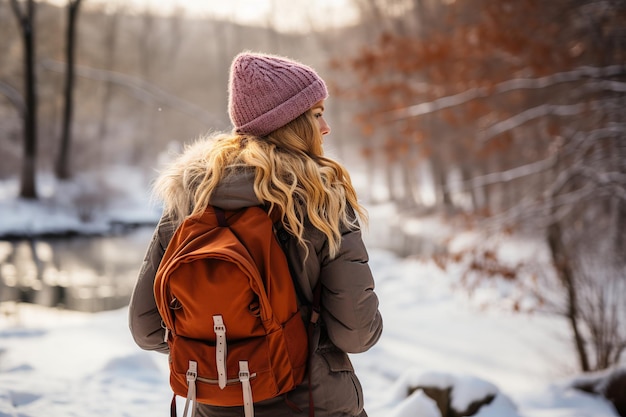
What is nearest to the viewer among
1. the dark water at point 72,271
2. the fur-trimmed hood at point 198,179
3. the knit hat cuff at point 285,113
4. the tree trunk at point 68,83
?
the fur-trimmed hood at point 198,179

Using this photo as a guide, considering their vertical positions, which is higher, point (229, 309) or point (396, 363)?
point (229, 309)

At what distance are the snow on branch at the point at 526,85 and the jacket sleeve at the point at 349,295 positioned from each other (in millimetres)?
4258

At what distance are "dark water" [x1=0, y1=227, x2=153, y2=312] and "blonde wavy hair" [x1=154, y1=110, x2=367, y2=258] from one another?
7330mm

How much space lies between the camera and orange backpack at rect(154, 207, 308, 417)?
1.36m

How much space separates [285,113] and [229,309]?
23.4 inches

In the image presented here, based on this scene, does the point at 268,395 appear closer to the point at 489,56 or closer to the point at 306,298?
the point at 306,298

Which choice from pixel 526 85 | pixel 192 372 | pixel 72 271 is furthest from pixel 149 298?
pixel 72 271

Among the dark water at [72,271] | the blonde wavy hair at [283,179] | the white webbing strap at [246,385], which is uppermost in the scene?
the blonde wavy hair at [283,179]

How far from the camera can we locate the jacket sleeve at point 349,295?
152 cm

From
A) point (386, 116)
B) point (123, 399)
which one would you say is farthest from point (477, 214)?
point (123, 399)

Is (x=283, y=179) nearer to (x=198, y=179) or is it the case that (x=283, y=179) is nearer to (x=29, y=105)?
(x=198, y=179)

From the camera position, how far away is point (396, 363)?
575 cm

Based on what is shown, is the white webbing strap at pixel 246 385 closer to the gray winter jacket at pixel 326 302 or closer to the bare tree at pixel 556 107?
the gray winter jacket at pixel 326 302

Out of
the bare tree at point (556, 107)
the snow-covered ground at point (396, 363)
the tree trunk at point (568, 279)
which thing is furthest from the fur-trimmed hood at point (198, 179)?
the tree trunk at point (568, 279)
